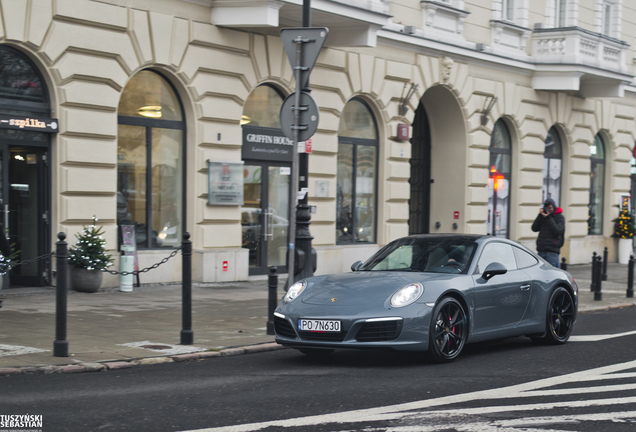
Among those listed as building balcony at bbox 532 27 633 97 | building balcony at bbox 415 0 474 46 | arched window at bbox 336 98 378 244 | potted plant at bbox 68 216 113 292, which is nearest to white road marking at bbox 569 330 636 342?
potted plant at bbox 68 216 113 292

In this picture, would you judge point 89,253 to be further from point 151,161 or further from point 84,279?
point 151,161

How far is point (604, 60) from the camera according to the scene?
25875 mm

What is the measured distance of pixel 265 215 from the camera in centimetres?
1830

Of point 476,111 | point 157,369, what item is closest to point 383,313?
point 157,369

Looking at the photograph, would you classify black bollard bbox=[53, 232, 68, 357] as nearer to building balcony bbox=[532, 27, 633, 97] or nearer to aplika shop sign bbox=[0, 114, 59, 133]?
aplika shop sign bbox=[0, 114, 59, 133]

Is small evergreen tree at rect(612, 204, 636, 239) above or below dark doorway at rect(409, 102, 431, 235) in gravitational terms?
below

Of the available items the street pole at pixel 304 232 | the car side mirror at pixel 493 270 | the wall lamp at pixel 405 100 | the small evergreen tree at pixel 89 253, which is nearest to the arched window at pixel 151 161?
the small evergreen tree at pixel 89 253

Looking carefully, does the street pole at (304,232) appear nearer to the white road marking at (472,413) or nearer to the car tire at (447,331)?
the car tire at (447,331)

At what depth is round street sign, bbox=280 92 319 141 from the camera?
10344 mm

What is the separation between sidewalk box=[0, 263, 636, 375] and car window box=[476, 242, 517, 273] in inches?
98.4

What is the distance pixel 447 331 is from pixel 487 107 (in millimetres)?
15924

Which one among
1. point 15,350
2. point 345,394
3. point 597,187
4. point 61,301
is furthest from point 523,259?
point 597,187

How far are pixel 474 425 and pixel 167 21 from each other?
Result: 11.8 m

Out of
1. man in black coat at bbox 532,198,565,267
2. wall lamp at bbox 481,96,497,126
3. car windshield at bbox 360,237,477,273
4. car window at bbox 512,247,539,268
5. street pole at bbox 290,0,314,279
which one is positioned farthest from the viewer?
wall lamp at bbox 481,96,497,126
